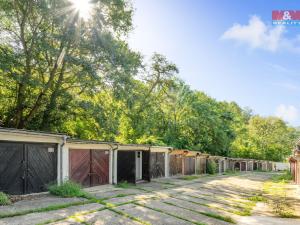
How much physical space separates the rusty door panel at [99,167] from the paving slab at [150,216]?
15.8ft

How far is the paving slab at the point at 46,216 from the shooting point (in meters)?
7.09

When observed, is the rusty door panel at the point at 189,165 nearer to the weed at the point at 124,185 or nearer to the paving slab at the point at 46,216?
the weed at the point at 124,185

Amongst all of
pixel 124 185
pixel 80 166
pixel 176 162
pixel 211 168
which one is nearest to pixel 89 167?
pixel 80 166

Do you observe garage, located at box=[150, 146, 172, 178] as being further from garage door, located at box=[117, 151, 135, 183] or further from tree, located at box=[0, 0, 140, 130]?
tree, located at box=[0, 0, 140, 130]

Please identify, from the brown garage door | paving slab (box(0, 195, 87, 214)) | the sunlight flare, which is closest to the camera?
paving slab (box(0, 195, 87, 214))

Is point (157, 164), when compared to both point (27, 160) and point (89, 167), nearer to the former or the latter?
point (89, 167)

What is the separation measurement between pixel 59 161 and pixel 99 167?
303 cm

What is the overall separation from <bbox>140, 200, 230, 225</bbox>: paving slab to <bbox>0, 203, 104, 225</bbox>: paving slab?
2140 millimetres

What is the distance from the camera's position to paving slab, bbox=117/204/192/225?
26.5 ft

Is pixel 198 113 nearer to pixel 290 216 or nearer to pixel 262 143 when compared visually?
pixel 290 216

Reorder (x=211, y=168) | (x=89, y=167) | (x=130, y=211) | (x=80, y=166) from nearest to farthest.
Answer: (x=130, y=211), (x=80, y=166), (x=89, y=167), (x=211, y=168)

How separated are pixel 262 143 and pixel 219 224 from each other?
5705 centimetres

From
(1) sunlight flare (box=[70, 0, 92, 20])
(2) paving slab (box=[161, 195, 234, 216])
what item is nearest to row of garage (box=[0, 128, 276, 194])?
(2) paving slab (box=[161, 195, 234, 216])

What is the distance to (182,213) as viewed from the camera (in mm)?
9297
